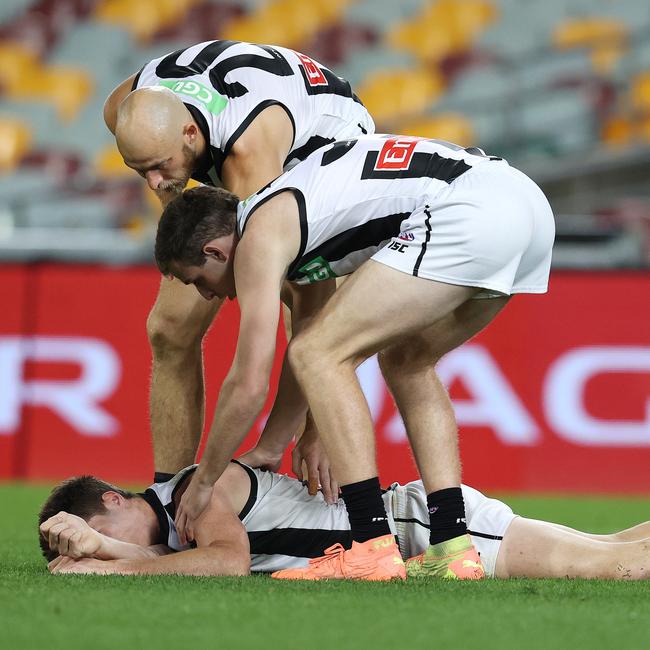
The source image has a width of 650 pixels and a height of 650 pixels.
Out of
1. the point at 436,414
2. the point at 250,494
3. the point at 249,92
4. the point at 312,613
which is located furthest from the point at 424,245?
the point at 312,613

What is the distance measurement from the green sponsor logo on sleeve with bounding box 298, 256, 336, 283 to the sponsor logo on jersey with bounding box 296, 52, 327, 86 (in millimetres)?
1078

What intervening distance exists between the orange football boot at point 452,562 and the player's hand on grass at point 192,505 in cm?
72

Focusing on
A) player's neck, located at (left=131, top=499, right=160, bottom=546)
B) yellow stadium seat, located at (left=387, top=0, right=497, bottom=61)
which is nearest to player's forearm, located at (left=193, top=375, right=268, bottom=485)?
player's neck, located at (left=131, top=499, right=160, bottom=546)

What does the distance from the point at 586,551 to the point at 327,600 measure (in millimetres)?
1092

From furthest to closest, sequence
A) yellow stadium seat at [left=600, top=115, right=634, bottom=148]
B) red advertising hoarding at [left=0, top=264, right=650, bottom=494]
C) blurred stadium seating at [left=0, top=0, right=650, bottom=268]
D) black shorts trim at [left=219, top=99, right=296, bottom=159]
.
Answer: yellow stadium seat at [left=600, top=115, right=634, bottom=148]
blurred stadium seating at [left=0, top=0, right=650, bottom=268]
red advertising hoarding at [left=0, top=264, right=650, bottom=494]
black shorts trim at [left=219, top=99, right=296, bottom=159]

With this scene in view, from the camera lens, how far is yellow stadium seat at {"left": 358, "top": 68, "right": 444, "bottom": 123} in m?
12.6

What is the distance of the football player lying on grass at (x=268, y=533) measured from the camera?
377cm

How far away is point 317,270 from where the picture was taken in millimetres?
3955

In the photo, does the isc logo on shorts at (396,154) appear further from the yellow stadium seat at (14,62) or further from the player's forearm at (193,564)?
the yellow stadium seat at (14,62)

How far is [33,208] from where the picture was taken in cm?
946

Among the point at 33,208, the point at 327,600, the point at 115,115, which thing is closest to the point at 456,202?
the point at 327,600

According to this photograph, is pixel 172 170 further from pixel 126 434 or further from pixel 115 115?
pixel 126 434

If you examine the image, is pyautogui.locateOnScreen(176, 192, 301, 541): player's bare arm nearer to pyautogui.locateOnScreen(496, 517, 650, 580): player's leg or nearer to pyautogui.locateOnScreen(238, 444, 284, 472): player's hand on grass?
pyautogui.locateOnScreen(238, 444, 284, 472): player's hand on grass

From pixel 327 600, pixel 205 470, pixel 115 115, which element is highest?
pixel 115 115
